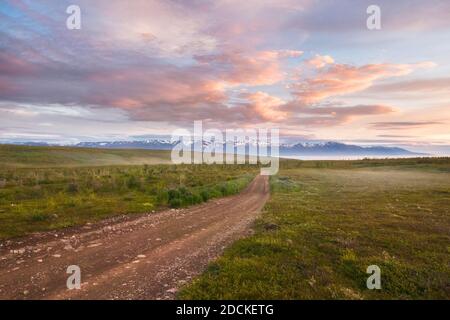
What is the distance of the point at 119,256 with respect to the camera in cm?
1103

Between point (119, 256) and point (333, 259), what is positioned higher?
point (119, 256)

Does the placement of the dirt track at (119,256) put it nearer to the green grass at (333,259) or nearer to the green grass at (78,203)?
the green grass at (333,259)

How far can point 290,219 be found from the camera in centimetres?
1794

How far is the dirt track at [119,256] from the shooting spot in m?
8.21

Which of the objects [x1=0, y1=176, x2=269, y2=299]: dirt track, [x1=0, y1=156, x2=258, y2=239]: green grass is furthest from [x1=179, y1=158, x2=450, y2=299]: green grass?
[x1=0, y1=156, x2=258, y2=239]: green grass

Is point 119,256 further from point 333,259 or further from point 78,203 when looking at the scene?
point 78,203

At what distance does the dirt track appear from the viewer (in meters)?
8.21

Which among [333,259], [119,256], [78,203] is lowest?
[333,259]

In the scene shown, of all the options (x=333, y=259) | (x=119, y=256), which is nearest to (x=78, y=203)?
(x=119, y=256)

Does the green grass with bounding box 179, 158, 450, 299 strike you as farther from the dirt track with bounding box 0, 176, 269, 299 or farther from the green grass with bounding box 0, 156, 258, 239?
the green grass with bounding box 0, 156, 258, 239

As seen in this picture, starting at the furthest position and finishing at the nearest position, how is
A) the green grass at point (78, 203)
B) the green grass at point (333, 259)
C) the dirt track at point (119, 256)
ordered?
the green grass at point (78, 203) → the green grass at point (333, 259) → the dirt track at point (119, 256)

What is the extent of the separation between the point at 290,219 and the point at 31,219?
47.9 feet

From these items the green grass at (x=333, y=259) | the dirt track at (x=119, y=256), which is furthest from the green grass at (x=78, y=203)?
the green grass at (x=333, y=259)
